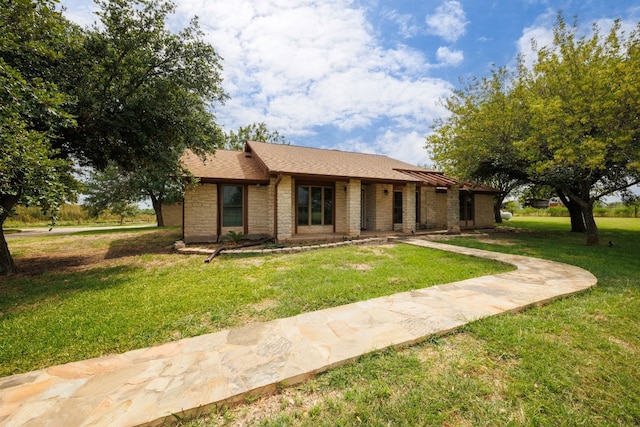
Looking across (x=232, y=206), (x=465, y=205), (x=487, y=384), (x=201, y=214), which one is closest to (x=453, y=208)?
(x=465, y=205)

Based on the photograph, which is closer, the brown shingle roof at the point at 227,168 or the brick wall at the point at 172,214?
the brown shingle roof at the point at 227,168

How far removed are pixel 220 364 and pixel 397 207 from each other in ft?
42.9

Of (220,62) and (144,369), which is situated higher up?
(220,62)

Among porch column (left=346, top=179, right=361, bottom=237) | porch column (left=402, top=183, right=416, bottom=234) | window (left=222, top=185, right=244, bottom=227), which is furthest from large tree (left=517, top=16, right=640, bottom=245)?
window (left=222, top=185, right=244, bottom=227)

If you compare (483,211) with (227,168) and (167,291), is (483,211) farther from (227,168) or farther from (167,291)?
(167,291)

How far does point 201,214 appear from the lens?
10.8 metres

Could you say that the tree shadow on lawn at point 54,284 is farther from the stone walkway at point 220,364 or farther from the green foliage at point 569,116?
the green foliage at point 569,116

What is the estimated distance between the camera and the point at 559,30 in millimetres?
10172

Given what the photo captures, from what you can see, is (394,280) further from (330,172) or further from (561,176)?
(561,176)

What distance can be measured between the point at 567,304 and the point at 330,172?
28.4ft

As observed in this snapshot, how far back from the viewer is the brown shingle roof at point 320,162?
35.6ft

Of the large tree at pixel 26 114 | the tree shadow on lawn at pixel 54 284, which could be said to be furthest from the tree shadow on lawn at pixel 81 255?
the large tree at pixel 26 114

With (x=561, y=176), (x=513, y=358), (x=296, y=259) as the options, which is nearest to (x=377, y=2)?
(x=296, y=259)

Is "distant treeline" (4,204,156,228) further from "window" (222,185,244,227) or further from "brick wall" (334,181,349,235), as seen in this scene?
"brick wall" (334,181,349,235)
